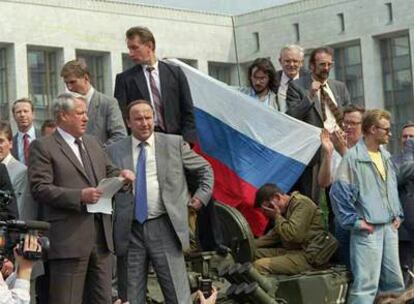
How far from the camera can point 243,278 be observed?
9883mm

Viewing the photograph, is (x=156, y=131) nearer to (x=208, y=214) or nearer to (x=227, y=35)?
(x=208, y=214)

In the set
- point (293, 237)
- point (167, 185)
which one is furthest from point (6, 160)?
point (293, 237)

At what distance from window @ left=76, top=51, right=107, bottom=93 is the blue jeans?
52522 millimetres

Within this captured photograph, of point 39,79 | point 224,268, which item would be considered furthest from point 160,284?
point 39,79

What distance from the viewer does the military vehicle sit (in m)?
9.84

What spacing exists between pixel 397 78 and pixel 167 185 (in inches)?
2180

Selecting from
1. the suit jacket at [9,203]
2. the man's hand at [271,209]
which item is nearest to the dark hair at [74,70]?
the suit jacket at [9,203]

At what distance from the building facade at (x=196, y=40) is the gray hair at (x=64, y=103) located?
4843cm

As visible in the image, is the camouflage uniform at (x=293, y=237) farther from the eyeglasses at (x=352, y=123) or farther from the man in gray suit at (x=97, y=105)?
the man in gray suit at (x=97, y=105)

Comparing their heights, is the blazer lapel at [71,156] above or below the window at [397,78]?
below

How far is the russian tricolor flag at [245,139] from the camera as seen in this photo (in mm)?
11359

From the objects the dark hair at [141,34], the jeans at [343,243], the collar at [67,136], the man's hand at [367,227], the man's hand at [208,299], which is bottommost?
the man's hand at [208,299]

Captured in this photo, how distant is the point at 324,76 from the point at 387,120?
1.16 m

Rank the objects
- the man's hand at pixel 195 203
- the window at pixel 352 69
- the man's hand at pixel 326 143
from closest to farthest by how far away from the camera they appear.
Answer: the man's hand at pixel 195 203, the man's hand at pixel 326 143, the window at pixel 352 69
